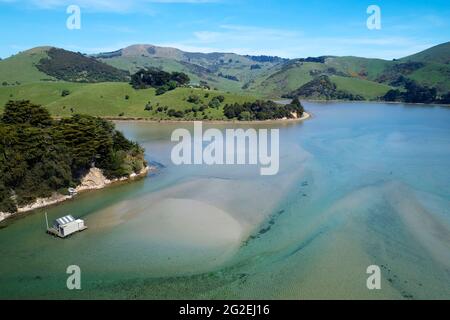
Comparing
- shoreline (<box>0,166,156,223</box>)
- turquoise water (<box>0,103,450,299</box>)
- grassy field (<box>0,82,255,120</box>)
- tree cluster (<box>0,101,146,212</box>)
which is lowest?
turquoise water (<box>0,103,450,299</box>)

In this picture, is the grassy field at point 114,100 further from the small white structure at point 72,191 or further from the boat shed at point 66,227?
the boat shed at point 66,227

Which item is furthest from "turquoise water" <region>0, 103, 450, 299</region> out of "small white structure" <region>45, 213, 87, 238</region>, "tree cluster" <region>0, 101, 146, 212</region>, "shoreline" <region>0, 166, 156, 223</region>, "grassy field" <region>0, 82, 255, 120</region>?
"grassy field" <region>0, 82, 255, 120</region>

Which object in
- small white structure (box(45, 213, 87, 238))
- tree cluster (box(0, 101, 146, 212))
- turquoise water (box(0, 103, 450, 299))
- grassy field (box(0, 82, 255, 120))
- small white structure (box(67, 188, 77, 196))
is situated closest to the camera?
turquoise water (box(0, 103, 450, 299))

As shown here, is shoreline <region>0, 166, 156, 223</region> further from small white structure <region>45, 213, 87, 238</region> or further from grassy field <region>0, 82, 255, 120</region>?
grassy field <region>0, 82, 255, 120</region>

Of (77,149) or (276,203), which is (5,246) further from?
(276,203)

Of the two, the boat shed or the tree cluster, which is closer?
the boat shed

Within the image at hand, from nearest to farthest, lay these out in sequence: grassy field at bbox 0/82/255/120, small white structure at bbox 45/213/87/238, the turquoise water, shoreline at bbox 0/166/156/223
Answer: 1. the turquoise water
2. small white structure at bbox 45/213/87/238
3. shoreline at bbox 0/166/156/223
4. grassy field at bbox 0/82/255/120

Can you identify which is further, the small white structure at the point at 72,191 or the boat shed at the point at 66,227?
the small white structure at the point at 72,191

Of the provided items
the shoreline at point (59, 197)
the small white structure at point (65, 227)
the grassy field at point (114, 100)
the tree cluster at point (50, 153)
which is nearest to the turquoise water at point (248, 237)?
the small white structure at point (65, 227)
